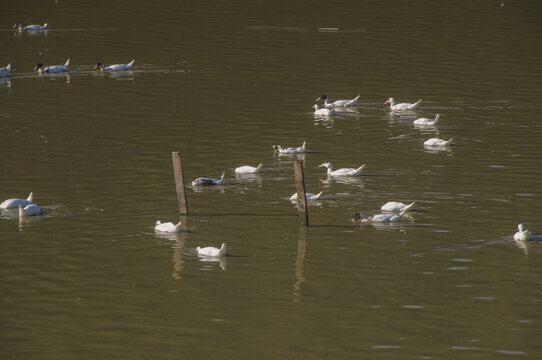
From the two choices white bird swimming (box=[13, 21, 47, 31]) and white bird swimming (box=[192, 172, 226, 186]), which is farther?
white bird swimming (box=[13, 21, 47, 31])

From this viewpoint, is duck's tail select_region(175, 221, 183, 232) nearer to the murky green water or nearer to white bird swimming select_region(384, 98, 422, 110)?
the murky green water

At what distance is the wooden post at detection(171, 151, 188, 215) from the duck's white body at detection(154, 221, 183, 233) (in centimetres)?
132

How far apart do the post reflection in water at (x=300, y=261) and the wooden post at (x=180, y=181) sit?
2.82 meters

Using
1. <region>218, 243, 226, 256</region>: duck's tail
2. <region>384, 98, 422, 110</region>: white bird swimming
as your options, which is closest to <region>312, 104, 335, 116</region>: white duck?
<region>384, 98, 422, 110</region>: white bird swimming

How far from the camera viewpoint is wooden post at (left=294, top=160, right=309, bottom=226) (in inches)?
796

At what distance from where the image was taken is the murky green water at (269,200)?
15148 mm

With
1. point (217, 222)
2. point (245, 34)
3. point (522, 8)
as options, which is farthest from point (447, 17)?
point (217, 222)

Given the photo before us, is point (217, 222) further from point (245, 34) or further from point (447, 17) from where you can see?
point (447, 17)

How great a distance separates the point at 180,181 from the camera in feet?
69.5

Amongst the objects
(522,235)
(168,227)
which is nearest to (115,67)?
(168,227)

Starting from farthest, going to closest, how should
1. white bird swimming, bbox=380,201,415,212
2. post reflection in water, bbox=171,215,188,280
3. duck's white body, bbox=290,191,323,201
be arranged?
duck's white body, bbox=290,191,323,201, white bird swimming, bbox=380,201,415,212, post reflection in water, bbox=171,215,188,280

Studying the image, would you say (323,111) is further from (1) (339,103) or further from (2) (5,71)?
(2) (5,71)

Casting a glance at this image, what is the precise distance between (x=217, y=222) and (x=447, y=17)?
1413 inches

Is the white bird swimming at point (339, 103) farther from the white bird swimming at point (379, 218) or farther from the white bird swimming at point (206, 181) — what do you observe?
the white bird swimming at point (379, 218)
